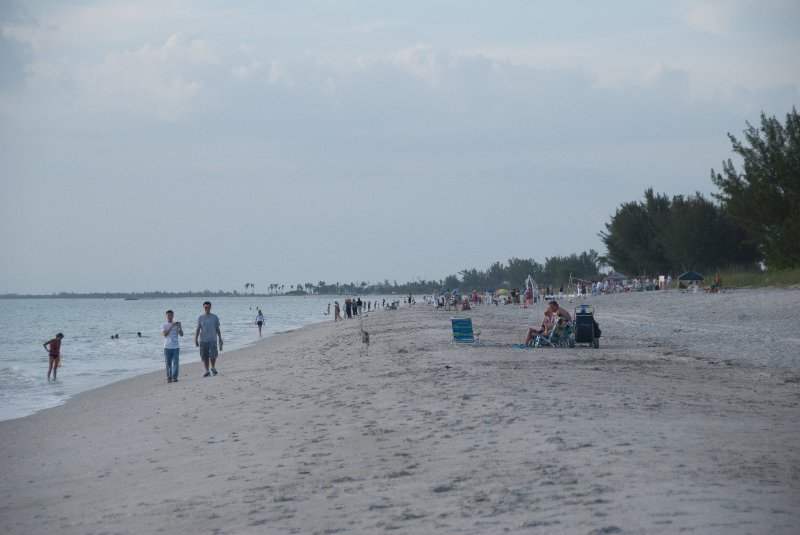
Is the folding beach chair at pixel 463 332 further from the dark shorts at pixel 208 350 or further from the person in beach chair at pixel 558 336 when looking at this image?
the dark shorts at pixel 208 350

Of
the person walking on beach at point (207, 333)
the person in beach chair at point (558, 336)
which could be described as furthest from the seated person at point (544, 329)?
the person walking on beach at point (207, 333)

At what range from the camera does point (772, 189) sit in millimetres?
38812

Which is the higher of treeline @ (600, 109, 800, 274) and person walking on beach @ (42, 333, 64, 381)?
treeline @ (600, 109, 800, 274)

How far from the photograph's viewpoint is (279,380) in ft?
45.8

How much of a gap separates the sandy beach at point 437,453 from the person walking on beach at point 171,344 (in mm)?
1223

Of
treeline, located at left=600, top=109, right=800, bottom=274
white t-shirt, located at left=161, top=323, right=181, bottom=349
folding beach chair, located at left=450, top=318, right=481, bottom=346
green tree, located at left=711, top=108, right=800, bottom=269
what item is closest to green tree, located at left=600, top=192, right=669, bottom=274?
treeline, located at left=600, top=109, right=800, bottom=274

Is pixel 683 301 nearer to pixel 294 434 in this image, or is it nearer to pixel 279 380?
pixel 279 380

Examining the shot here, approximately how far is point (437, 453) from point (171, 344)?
9.99 meters

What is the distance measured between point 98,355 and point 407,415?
2652 cm

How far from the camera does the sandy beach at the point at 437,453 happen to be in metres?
4.79

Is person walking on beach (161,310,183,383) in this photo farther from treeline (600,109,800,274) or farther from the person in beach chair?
treeline (600,109,800,274)

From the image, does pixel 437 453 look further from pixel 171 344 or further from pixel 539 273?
pixel 539 273

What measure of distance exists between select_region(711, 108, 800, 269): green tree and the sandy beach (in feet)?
86.4

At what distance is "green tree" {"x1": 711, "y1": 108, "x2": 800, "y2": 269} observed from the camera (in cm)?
3766
